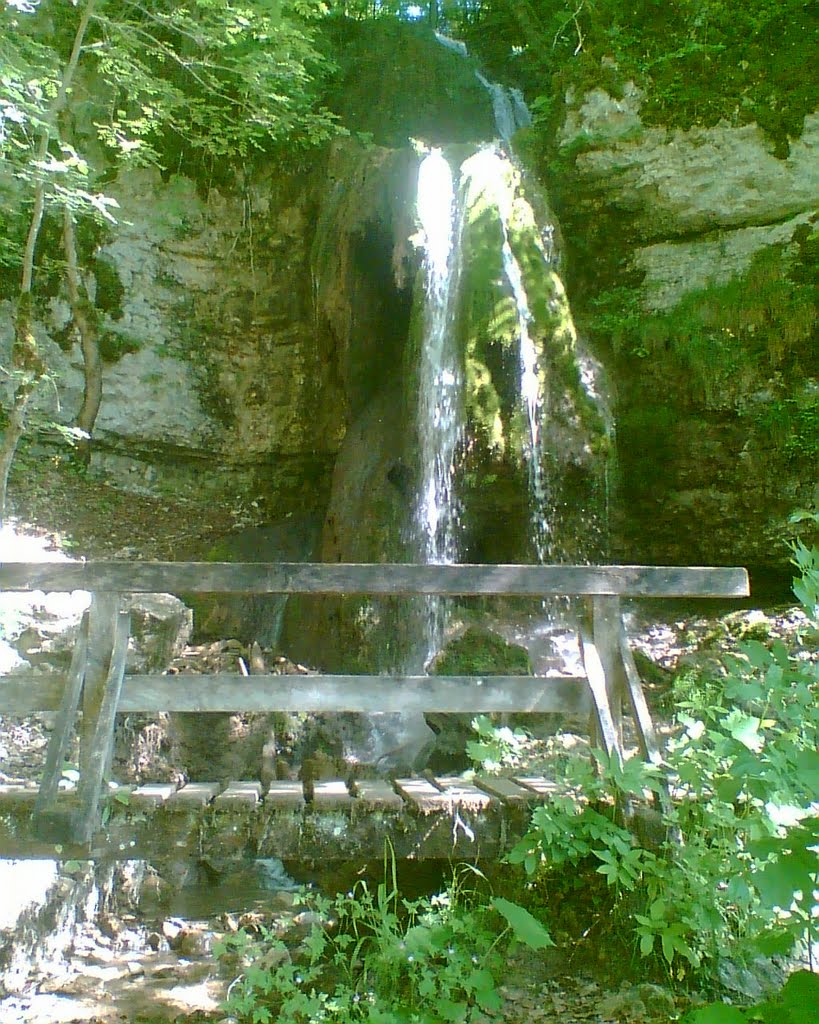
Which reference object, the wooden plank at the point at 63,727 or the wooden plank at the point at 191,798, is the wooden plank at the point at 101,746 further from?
the wooden plank at the point at 191,798

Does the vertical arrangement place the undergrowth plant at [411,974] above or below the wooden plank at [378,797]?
below

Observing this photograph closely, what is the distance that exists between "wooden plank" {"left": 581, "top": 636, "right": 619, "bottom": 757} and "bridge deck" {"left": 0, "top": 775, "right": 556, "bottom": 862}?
29 centimetres

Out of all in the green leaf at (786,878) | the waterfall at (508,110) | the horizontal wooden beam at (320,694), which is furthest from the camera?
the waterfall at (508,110)

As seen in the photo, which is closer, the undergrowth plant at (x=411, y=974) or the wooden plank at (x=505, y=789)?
the undergrowth plant at (x=411, y=974)

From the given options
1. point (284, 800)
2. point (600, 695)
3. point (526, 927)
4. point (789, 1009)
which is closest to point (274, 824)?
point (284, 800)

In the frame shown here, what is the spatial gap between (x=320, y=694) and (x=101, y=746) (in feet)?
2.51

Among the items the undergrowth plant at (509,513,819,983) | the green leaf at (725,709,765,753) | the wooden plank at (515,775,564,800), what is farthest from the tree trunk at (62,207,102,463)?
the green leaf at (725,709,765,753)

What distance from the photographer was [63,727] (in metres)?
2.78

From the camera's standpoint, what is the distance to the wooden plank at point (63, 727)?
2.68 meters

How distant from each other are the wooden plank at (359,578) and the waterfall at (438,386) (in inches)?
162

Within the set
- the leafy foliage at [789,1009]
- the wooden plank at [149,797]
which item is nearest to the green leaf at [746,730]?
the leafy foliage at [789,1009]

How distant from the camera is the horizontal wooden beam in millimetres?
2986

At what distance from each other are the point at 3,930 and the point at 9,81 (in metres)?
5.43

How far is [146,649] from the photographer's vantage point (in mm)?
6086
